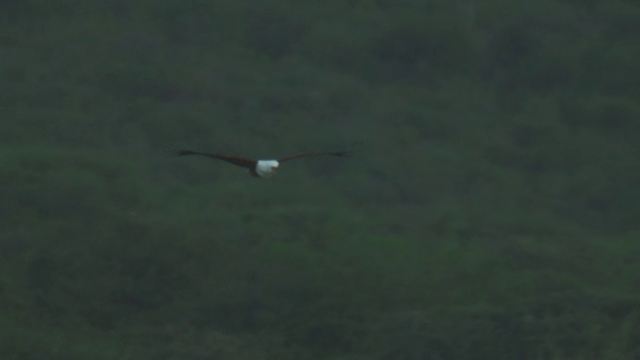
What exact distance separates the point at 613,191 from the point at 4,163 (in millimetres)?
6448

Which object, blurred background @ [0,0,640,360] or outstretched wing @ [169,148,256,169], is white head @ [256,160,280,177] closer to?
outstretched wing @ [169,148,256,169]

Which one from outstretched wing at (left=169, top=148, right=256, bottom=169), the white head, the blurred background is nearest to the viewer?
outstretched wing at (left=169, top=148, right=256, bottom=169)

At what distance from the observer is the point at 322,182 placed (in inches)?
647

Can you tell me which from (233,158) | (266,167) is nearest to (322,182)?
(266,167)

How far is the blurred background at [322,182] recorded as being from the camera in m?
13.4

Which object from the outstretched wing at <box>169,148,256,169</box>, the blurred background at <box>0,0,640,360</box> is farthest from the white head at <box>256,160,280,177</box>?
the blurred background at <box>0,0,640,360</box>

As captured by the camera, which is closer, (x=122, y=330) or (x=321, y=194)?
(x=122, y=330)

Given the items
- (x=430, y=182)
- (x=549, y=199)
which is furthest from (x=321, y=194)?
(x=549, y=199)

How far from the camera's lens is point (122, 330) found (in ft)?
44.0

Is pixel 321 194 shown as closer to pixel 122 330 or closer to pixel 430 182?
pixel 430 182

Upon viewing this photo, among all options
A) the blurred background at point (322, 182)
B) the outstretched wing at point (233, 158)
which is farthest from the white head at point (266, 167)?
the blurred background at point (322, 182)

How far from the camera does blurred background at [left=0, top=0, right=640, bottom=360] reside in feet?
43.9

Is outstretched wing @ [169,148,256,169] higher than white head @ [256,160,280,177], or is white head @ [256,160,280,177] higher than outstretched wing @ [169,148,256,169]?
outstretched wing @ [169,148,256,169]

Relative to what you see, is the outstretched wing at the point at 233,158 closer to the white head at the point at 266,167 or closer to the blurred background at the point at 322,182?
the white head at the point at 266,167
